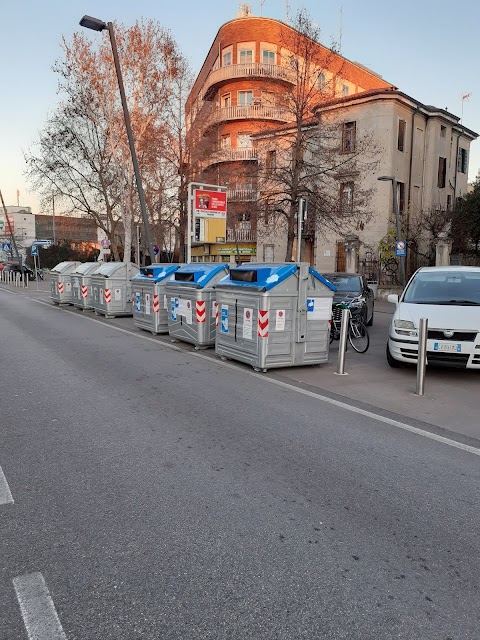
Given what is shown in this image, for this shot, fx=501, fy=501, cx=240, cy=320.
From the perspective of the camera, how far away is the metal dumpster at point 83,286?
17922 mm

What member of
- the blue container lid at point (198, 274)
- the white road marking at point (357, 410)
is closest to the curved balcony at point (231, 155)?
the blue container lid at point (198, 274)

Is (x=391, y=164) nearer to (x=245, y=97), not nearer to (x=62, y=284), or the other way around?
(x=245, y=97)

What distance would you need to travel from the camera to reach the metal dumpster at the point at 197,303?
32.9 feet

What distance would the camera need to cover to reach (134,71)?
2630 centimetres

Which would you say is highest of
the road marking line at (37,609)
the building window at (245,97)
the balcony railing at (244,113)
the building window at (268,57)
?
the building window at (268,57)

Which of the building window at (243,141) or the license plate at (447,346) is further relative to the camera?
the building window at (243,141)

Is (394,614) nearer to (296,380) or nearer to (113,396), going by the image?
(113,396)

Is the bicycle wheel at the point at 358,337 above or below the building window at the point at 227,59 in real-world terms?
below

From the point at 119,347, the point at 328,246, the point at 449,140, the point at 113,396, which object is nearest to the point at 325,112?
the point at 328,246

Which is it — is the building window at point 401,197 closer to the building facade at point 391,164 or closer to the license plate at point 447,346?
the building facade at point 391,164

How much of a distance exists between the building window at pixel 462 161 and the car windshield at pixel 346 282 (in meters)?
25.7

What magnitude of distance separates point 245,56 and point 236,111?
4.46 metres

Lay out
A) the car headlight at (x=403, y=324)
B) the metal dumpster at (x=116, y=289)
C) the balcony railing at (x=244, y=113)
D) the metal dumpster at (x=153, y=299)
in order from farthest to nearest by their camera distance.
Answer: the balcony railing at (x=244, y=113) → the metal dumpster at (x=116, y=289) → the metal dumpster at (x=153, y=299) → the car headlight at (x=403, y=324)

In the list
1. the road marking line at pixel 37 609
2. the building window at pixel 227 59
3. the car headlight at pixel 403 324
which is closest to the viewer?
the road marking line at pixel 37 609
